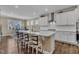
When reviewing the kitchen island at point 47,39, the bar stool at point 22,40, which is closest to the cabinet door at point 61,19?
the kitchen island at point 47,39

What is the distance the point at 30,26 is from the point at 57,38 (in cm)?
70

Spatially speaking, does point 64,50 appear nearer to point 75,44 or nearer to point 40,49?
point 75,44

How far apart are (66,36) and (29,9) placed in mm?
1049

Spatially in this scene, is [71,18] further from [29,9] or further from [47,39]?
[29,9]

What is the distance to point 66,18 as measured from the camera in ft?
8.02

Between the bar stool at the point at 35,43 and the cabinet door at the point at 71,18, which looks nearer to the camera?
the cabinet door at the point at 71,18

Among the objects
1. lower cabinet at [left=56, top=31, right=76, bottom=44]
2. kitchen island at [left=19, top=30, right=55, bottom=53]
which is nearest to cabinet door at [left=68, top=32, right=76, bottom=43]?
lower cabinet at [left=56, top=31, right=76, bottom=44]

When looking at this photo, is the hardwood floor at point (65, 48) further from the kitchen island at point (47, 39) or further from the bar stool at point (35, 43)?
the bar stool at point (35, 43)

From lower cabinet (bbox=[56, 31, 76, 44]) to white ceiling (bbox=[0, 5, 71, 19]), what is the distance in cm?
57

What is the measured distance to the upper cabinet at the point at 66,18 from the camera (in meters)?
2.40

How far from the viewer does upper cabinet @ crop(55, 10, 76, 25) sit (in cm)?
240

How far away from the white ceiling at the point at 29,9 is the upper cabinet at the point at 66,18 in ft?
0.53

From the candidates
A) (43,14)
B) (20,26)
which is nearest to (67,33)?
(43,14)
